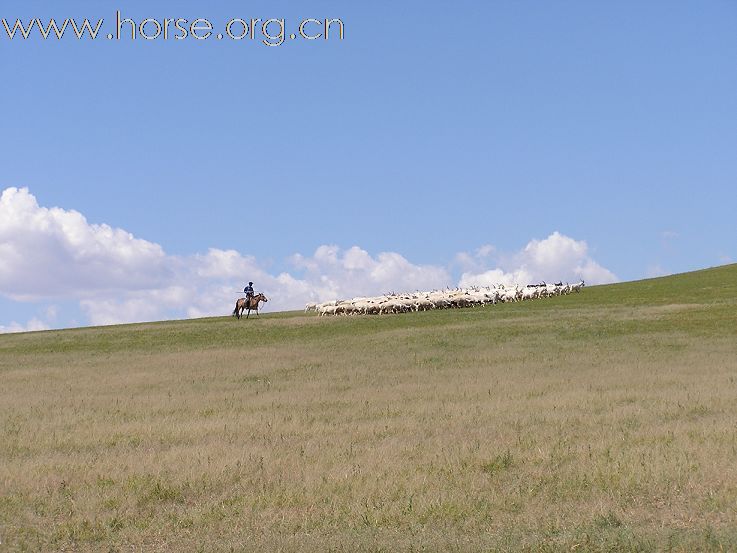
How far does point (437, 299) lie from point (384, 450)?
4997 centimetres

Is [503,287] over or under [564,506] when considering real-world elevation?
over

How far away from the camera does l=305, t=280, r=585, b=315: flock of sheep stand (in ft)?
212

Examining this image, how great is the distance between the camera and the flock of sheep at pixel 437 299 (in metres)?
64.6

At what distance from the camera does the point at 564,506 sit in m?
12.9

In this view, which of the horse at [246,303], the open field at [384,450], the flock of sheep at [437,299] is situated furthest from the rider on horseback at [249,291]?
the open field at [384,450]

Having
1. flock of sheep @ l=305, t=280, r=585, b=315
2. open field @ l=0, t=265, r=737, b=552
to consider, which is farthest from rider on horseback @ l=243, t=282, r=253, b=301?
open field @ l=0, t=265, r=737, b=552

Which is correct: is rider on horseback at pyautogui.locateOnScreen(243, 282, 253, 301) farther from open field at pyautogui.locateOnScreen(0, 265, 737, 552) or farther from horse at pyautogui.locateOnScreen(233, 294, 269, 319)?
open field at pyautogui.locateOnScreen(0, 265, 737, 552)

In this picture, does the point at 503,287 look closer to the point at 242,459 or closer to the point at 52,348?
the point at 52,348

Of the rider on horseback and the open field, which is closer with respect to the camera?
the open field

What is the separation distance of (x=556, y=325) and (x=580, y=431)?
2852cm

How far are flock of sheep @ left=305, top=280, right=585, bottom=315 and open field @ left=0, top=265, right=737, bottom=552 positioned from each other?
2482 centimetres

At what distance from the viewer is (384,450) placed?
55.3ft

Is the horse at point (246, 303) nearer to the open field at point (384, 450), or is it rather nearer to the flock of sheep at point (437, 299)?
the flock of sheep at point (437, 299)

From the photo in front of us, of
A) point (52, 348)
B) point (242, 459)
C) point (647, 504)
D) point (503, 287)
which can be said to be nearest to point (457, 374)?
point (242, 459)
